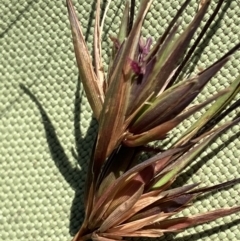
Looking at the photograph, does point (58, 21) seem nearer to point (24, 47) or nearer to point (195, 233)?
point (24, 47)

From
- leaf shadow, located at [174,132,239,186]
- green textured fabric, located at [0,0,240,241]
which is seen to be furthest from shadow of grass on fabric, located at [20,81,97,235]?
leaf shadow, located at [174,132,239,186]

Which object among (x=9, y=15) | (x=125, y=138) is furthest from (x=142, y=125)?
(x=9, y=15)

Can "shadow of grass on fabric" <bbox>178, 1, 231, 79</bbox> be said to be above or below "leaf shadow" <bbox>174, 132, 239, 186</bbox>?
above

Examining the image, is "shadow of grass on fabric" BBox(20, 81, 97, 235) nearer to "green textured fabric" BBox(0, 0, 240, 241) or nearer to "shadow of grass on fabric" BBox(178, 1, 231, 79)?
"green textured fabric" BBox(0, 0, 240, 241)

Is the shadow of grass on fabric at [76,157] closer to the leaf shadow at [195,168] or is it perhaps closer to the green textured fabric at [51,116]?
the green textured fabric at [51,116]

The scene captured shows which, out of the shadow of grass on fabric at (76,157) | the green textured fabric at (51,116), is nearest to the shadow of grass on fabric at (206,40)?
the green textured fabric at (51,116)

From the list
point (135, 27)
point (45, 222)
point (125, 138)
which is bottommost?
point (45, 222)

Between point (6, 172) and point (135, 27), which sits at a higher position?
point (135, 27)
